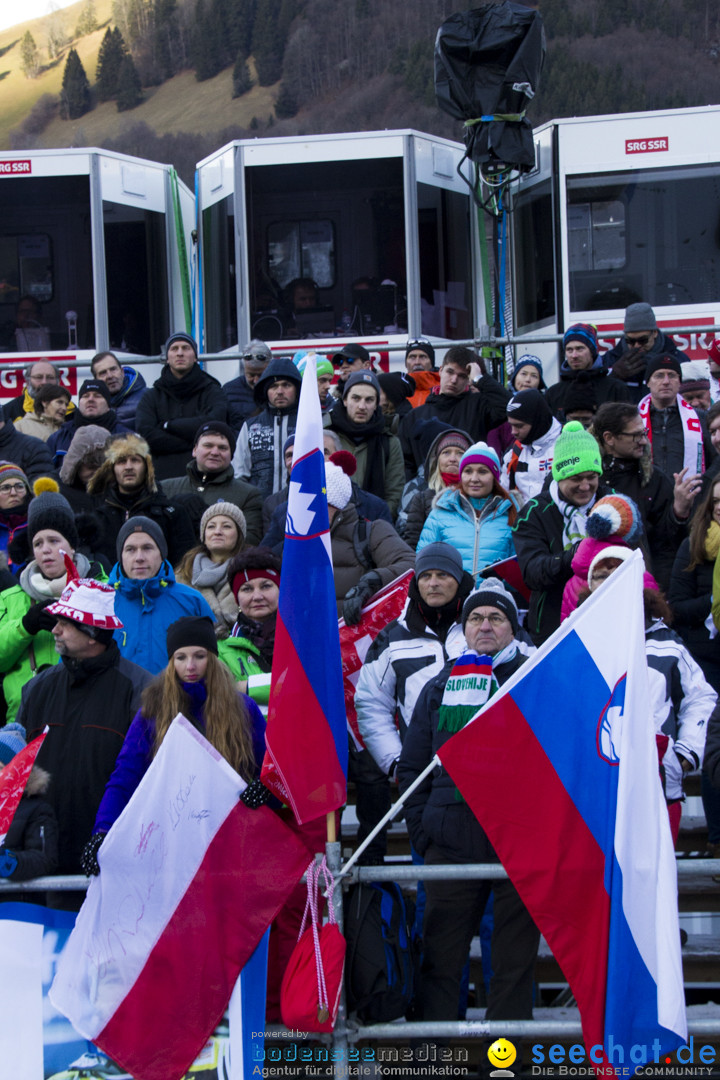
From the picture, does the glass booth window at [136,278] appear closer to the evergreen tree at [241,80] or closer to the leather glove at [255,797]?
the leather glove at [255,797]

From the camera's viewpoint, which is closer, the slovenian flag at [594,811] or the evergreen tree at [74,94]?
the slovenian flag at [594,811]

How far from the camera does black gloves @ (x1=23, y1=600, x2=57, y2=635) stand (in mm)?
5801

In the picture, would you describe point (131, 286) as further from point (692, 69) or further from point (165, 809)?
point (692, 69)

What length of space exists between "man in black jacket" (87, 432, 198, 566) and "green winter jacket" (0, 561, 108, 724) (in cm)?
112

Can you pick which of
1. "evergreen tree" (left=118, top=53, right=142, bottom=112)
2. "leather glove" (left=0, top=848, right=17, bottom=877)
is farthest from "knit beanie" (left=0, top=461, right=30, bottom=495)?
"evergreen tree" (left=118, top=53, right=142, bottom=112)

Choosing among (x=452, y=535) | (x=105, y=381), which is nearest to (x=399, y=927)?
(x=452, y=535)

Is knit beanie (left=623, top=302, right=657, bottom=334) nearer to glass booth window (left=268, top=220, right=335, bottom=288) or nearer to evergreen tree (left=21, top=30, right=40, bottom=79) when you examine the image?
glass booth window (left=268, top=220, right=335, bottom=288)

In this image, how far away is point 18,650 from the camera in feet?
19.4

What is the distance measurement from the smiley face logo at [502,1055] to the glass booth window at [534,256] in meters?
8.74

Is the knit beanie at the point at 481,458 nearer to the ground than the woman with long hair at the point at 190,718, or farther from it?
farther from it

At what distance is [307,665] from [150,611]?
1.75 metres

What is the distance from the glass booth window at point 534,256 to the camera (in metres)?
12.5

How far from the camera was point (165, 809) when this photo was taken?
4434 millimetres

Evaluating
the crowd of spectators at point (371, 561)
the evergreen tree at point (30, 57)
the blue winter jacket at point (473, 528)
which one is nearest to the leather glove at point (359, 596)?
the crowd of spectators at point (371, 561)
